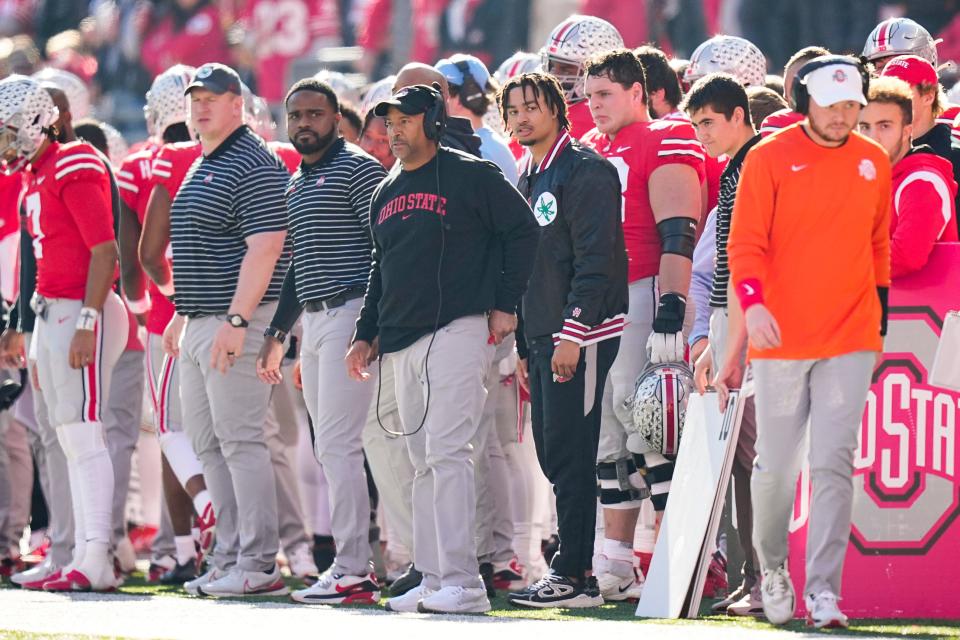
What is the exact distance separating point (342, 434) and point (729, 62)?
261cm

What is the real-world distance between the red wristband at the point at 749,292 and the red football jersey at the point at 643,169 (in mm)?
1551

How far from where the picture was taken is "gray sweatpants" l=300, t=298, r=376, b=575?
7.93 m

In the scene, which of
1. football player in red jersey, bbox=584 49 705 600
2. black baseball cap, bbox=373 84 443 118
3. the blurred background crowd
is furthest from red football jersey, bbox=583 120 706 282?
the blurred background crowd

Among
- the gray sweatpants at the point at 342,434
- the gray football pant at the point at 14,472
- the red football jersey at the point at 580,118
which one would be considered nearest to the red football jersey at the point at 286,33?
the gray football pant at the point at 14,472

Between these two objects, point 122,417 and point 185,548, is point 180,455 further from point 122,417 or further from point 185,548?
point 122,417

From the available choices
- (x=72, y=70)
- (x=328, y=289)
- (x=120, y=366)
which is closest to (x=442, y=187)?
(x=328, y=289)

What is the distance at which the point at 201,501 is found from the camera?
900 cm

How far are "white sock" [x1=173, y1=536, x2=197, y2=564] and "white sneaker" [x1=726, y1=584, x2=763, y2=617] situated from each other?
10.3ft

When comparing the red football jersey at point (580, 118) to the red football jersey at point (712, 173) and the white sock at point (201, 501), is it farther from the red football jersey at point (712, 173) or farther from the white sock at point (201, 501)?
the white sock at point (201, 501)

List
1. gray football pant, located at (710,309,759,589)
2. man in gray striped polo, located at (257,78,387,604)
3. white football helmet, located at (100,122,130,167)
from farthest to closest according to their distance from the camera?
white football helmet, located at (100,122,130,167), man in gray striped polo, located at (257,78,387,604), gray football pant, located at (710,309,759,589)

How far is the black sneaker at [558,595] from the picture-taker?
7.45 metres

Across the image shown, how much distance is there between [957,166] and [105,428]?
4376 millimetres

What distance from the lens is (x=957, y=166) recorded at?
752 centimetres

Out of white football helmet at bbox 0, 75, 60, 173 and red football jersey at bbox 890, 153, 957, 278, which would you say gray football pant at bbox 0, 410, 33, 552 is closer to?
white football helmet at bbox 0, 75, 60, 173
